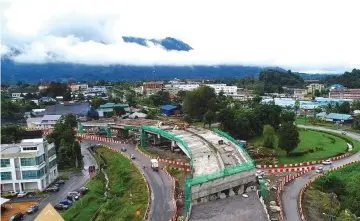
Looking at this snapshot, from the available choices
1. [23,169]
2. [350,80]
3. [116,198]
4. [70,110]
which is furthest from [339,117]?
[350,80]

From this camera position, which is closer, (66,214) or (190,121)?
(66,214)

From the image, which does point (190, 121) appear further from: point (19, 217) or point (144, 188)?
point (19, 217)

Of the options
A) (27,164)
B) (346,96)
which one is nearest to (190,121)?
(27,164)

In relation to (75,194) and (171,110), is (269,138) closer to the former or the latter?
(75,194)

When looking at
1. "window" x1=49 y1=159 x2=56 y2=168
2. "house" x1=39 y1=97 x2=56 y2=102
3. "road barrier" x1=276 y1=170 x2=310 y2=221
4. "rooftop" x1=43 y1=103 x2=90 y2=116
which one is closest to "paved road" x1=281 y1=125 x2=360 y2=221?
→ "road barrier" x1=276 y1=170 x2=310 y2=221

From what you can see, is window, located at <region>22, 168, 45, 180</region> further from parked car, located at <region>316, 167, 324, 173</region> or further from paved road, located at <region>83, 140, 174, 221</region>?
parked car, located at <region>316, 167, 324, 173</region>
